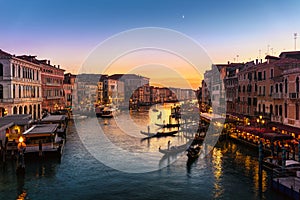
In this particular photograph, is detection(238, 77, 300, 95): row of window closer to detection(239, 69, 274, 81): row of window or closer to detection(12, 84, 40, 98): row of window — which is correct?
detection(239, 69, 274, 81): row of window

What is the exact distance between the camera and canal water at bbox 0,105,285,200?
1517cm

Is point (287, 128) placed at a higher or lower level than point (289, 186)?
higher

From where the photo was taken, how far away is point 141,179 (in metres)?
17.7

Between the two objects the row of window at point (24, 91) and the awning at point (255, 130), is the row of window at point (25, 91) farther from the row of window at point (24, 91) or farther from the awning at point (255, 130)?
the awning at point (255, 130)

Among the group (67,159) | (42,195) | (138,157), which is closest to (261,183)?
(138,157)

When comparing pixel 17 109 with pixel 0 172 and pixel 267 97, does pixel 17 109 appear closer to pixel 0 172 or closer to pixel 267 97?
pixel 0 172

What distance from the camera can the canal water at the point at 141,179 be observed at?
15.2 meters

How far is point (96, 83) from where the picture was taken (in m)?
93.2

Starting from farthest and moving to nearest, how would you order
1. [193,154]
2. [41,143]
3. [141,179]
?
[41,143] < [193,154] < [141,179]

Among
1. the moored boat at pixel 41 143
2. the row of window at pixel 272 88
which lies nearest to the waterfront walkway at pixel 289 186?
the row of window at pixel 272 88

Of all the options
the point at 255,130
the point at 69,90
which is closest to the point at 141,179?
the point at 255,130

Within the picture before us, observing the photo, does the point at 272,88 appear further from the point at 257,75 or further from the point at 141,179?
the point at 141,179

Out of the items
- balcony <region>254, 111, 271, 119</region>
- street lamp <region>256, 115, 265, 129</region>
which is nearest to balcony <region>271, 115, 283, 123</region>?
balcony <region>254, 111, 271, 119</region>

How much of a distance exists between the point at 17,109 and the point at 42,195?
2326cm
